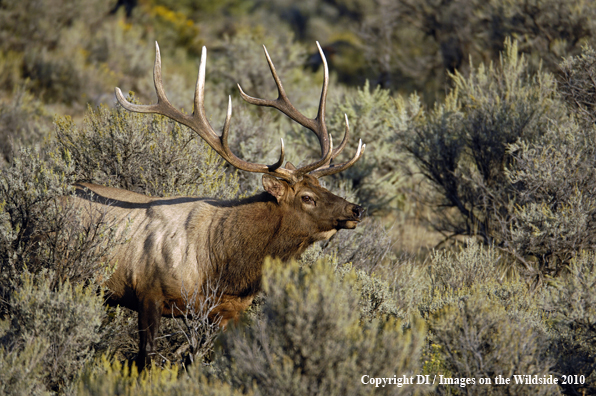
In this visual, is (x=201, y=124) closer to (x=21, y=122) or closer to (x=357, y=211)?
(x=357, y=211)

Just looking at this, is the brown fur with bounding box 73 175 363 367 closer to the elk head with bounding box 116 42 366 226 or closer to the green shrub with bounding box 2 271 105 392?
the elk head with bounding box 116 42 366 226

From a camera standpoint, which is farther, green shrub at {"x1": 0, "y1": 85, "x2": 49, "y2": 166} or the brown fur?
green shrub at {"x1": 0, "y1": 85, "x2": 49, "y2": 166}

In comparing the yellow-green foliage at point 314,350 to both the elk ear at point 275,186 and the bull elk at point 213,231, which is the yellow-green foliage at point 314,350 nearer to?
the bull elk at point 213,231

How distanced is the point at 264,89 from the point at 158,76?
7.26 m

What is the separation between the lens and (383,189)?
26.9 feet

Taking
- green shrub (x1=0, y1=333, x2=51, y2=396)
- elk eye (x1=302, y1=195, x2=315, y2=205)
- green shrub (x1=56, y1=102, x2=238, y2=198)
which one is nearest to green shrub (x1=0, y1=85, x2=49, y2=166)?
green shrub (x1=56, y1=102, x2=238, y2=198)

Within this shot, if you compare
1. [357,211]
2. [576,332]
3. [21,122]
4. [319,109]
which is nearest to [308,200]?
[357,211]

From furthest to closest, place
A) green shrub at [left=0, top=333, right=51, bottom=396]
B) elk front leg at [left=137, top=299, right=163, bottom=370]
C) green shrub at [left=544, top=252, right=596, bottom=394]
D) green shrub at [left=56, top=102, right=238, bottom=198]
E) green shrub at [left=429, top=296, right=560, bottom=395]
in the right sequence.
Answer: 1. green shrub at [left=56, top=102, right=238, bottom=198]
2. elk front leg at [left=137, top=299, right=163, bottom=370]
3. green shrub at [left=544, top=252, right=596, bottom=394]
4. green shrub at [left=429, top=296, right=560, bottom=395]
5. green shrub at [left=0, top=333, right=51, bottom=396]

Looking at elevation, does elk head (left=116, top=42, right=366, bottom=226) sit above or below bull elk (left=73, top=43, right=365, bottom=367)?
above

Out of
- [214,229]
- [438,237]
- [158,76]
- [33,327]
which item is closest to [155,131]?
[158,76]

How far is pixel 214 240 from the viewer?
4.23 metres

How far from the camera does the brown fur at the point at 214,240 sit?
13.2 ft

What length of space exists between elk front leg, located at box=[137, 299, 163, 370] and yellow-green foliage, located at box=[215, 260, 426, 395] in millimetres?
1118

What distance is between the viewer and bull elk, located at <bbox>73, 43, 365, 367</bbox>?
13.3 feet
